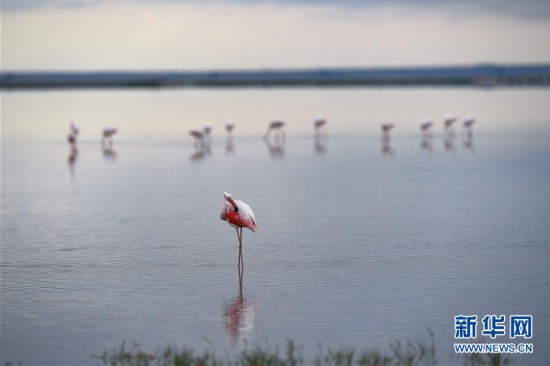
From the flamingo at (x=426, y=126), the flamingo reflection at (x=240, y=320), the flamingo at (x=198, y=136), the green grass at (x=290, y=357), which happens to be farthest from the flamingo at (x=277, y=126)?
the green grass at (x=290, y=357)

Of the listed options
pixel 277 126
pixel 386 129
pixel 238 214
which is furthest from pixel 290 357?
pixel 277 126

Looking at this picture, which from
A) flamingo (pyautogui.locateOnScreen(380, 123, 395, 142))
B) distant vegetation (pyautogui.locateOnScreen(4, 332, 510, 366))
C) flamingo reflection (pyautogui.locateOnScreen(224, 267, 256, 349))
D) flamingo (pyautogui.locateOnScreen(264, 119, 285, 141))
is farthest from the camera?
flamingo (pyautogui.locateOnScreen(264, 119, 285, 141))

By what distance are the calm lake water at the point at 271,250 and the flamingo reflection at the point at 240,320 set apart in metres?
0.02

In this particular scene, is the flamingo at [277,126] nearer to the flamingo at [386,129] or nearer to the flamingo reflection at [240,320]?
the flamingo at [386,129]

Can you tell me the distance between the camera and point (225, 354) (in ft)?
26.0

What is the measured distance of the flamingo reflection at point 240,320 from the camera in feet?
27.5

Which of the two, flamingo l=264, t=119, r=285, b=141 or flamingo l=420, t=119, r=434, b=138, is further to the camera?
flamingo l=264, t=119, r=285, b=141

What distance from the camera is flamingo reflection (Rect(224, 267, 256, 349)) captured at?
8.37m

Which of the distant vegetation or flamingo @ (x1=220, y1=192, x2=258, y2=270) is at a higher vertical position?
flamingo @ (x1=220, y1=192, x2=258, y2=270)

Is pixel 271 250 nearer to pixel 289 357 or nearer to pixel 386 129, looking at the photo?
pixel 289 357

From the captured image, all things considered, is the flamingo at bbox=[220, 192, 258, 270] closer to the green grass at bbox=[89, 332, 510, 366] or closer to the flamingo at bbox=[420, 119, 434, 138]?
the green grass at bbox=[89, 332, 510, 366]

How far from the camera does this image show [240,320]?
8922mm

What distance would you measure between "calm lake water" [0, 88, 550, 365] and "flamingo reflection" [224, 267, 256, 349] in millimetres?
24

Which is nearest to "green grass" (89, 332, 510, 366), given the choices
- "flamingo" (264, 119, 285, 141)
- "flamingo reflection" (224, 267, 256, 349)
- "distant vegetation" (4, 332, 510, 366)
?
"distant vegetation" (4, 332, 510, 366)
